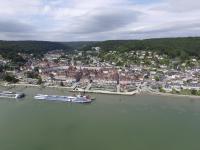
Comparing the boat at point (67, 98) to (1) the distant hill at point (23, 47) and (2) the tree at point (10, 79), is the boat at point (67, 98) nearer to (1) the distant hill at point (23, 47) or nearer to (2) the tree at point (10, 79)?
(2) the tree at point (10, 79)

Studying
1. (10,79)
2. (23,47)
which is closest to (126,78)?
(10,79)

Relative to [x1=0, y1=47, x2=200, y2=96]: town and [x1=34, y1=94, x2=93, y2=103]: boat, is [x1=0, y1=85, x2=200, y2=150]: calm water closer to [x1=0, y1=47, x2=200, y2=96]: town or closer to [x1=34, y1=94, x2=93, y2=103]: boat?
[x1=34, y1=94, x2=93, y2=103]: boat

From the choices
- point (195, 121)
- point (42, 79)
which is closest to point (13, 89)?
point (42, 79)

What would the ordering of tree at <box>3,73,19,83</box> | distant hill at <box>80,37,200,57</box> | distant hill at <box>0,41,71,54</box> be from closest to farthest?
tree at <box>3,73,19,83</box> < distant hill at <box>80,37,200,57</box> < distant hill at <box>0,41,71,54</box>

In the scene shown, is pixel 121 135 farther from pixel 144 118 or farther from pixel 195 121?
pixel 195 121

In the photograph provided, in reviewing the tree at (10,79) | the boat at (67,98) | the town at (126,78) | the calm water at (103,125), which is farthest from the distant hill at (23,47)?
the calm water at (103,125)

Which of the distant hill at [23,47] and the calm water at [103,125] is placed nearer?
the calm water at [103,125]

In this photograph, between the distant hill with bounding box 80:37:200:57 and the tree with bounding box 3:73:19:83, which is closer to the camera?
the tree with bounding box 3:73:19:83

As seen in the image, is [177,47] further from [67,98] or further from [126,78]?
[67,98]

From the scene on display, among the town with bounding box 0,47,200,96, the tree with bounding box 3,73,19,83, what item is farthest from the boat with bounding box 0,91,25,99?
the tree with bounding box 3,73,19,83
